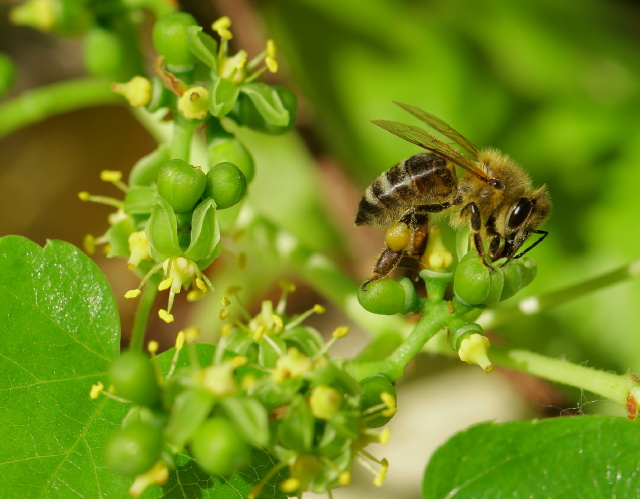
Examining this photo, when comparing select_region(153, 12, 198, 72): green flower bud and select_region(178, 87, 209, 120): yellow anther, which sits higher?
select_region(153, 12, 198, 72): green flower bud

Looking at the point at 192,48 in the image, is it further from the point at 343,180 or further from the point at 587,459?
the point at 343,180

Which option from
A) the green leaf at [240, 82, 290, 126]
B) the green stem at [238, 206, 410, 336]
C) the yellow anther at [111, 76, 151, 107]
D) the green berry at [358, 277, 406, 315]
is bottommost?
the green stem at [238, 206, 410, 336]

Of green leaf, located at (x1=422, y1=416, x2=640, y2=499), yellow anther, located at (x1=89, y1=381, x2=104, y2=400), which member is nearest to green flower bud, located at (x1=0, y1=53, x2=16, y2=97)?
yellow anther, located at (x1=89, y1=381, x2=104, y2=400)

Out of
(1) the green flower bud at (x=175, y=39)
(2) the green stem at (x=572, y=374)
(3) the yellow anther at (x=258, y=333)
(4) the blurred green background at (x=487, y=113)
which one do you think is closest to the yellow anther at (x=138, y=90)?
(1) the green flower bud at (x=175, y=39)

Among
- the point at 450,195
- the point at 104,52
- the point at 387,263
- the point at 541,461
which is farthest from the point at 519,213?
the point at 104,52

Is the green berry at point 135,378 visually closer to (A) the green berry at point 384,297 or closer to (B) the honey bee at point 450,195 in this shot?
(A) the green berry at point 384,297

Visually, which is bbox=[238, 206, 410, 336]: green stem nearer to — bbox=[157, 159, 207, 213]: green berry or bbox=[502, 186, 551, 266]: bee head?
bbox=[502, 186, 551, 266]: bee head
